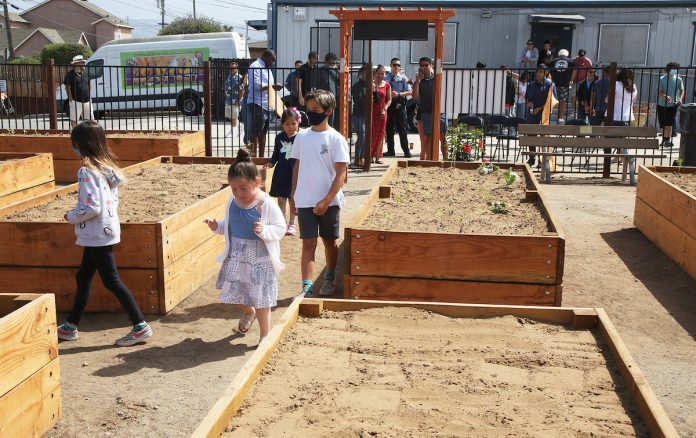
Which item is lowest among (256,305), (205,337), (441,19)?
(205,337)

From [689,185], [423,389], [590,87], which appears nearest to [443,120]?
[590,87]

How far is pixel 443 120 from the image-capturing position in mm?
15125

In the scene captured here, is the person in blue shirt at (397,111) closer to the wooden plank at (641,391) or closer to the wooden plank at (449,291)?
the wooden plank at (449,291)

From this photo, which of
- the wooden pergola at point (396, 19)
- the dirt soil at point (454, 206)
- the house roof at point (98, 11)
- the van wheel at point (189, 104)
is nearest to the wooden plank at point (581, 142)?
the wooden pergola at point (396, 19)

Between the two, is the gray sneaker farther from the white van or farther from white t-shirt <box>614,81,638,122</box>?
the white van

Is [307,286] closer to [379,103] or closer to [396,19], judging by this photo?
[396,19]

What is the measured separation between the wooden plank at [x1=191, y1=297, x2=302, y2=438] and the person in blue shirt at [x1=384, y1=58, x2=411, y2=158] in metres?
12.2

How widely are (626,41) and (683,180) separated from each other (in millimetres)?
16886

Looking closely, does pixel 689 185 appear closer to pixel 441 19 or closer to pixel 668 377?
pixel 668 377

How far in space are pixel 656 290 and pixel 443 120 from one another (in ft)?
26.4

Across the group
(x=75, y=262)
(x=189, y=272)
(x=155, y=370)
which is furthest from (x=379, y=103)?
(x=155, y=370)

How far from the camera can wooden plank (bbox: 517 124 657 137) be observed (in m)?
14.0

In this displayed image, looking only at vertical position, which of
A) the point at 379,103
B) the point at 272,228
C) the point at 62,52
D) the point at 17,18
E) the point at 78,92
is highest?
the point at 17,18

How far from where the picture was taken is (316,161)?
6.76m
